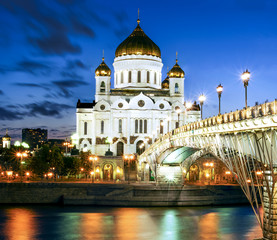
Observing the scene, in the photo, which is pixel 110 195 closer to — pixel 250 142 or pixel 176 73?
pixel 250 142

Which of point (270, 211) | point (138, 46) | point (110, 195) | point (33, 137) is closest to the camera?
point (270, 211)

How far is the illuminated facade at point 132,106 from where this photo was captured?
69.8 metres

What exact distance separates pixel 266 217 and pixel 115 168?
A: 44.2 metres

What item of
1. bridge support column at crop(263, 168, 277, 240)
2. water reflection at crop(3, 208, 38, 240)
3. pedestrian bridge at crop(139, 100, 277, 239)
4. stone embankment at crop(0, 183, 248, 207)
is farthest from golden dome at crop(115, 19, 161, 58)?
bridge support column at crop(263, 168, 277, 240)

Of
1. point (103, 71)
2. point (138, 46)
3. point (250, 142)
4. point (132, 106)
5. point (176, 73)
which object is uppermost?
point (138, 46)

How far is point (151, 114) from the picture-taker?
7012 centimetres

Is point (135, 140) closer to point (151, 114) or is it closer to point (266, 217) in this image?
point (151, 114)

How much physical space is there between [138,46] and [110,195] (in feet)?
125

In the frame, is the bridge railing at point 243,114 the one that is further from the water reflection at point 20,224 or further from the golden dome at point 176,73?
the golden dome at point 176,73

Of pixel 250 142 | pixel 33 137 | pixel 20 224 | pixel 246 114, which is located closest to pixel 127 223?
pixel 20 224

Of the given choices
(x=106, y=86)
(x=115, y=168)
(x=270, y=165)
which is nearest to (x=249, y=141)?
(x=270, y=165)

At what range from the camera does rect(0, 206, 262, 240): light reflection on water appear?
3061 centimetres

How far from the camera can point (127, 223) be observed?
34.5 metres

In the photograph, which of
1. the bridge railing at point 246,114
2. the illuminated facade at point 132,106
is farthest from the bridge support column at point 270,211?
the illuminated facade at point 132,106
